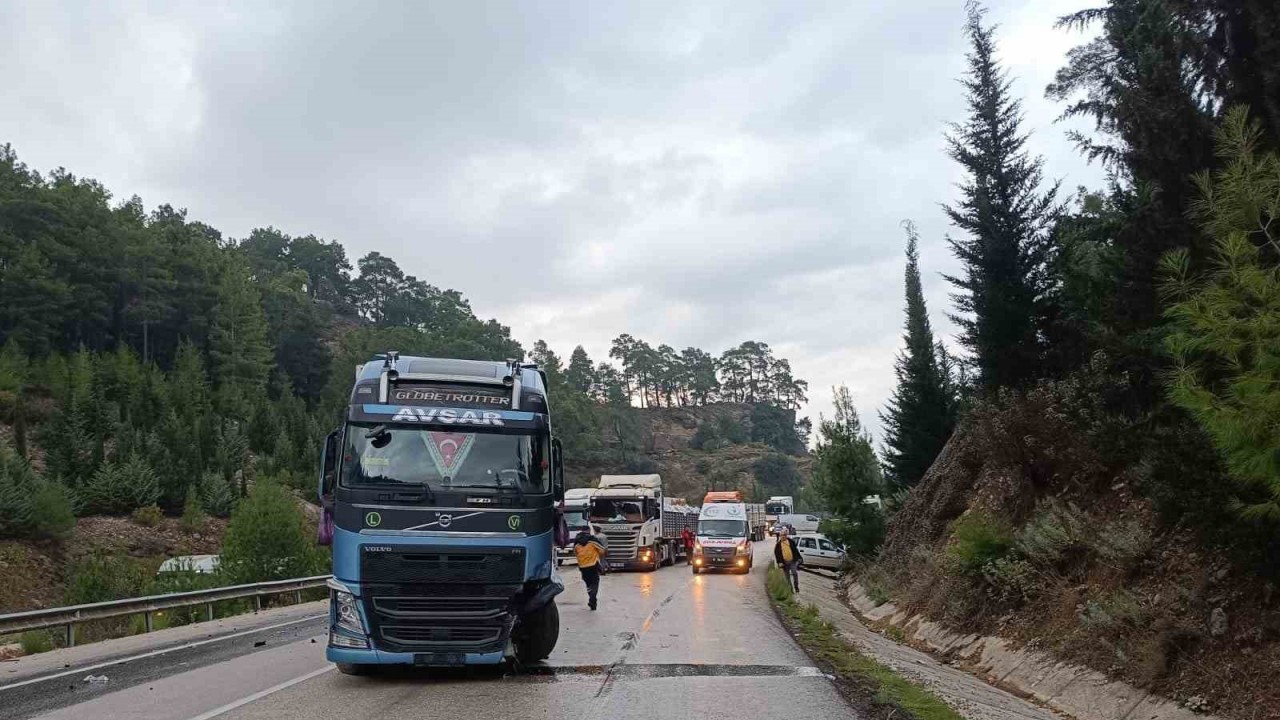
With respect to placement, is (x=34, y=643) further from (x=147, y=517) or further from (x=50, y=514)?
(x=147, y=517)

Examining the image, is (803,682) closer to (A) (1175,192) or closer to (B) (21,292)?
(A) (1175,192)

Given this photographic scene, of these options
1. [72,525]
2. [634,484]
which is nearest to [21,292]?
[72,525]

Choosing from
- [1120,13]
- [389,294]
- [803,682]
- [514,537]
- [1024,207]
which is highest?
[389,294]

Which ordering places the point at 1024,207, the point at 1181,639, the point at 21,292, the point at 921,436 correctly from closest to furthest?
the point at 1181,639 < the point at 1024,207 < the point at 921,436 < the point at 21,292

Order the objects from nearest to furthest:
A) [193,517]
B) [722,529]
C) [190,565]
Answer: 1. [190,565]
2. [722,529]
3. [193,517]

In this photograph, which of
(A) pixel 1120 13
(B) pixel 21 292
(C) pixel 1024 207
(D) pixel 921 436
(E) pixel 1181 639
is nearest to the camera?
(E) pixel 1181 639

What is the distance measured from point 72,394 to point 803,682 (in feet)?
237

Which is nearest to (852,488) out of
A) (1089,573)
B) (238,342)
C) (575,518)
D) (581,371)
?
(575,518)

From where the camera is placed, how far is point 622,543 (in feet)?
115

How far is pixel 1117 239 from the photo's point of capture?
1477 centimetres

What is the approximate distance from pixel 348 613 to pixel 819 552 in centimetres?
3499

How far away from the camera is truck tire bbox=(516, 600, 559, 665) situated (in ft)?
35.6

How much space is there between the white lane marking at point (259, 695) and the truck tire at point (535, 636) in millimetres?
2585

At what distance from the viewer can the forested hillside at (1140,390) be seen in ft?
26.3
